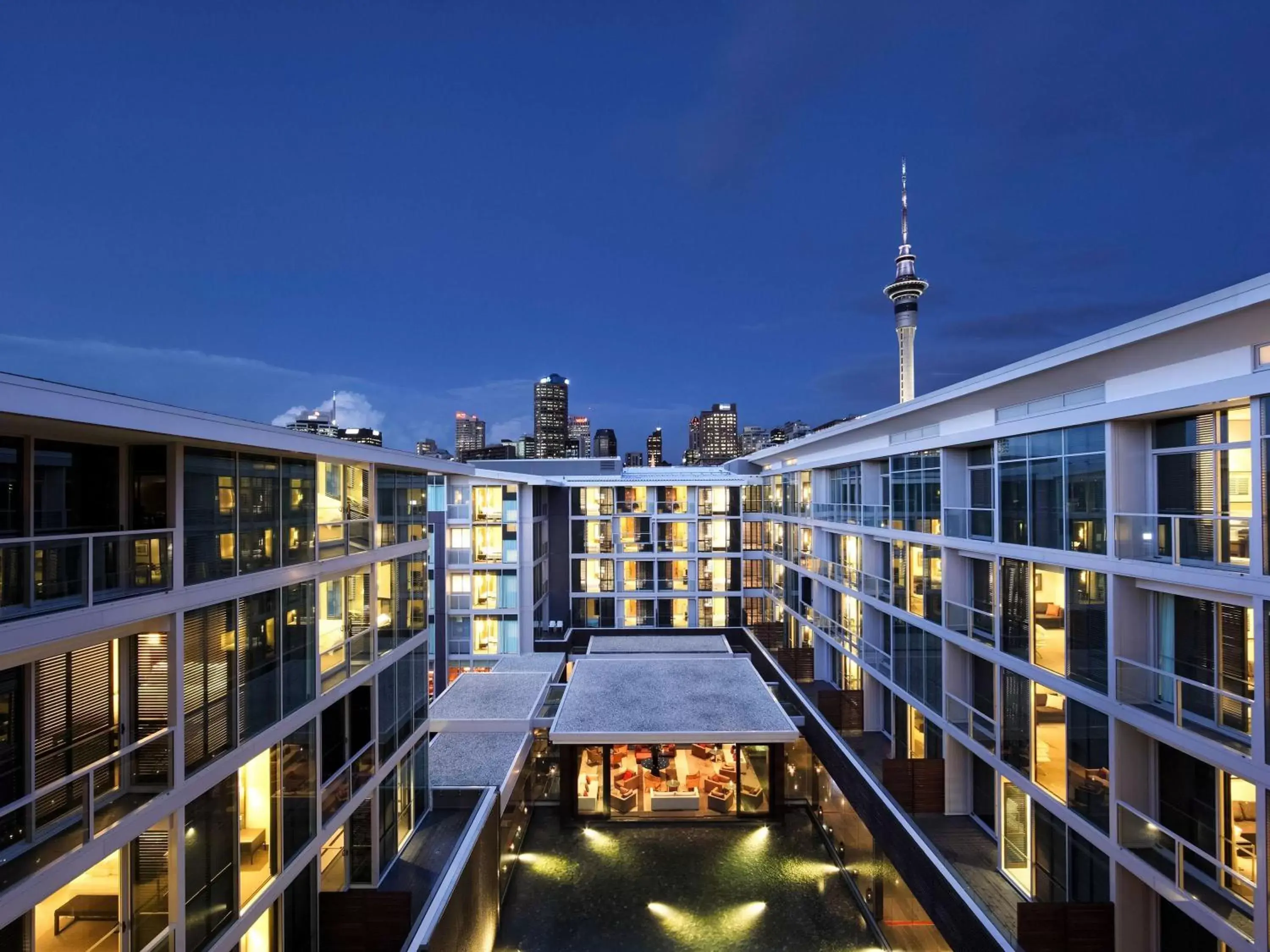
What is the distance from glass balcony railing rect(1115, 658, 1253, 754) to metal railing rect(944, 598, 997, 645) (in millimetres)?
3078

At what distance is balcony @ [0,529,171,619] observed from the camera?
5.07 metres

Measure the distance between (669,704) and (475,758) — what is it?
604 cm

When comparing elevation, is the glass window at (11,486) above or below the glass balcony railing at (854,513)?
above

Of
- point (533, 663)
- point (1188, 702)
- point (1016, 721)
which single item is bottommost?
point (533, 663)

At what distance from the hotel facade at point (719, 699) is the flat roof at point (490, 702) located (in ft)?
0.51

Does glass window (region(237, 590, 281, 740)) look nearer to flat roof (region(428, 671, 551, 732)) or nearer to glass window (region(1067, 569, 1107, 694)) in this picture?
flat roof (region(428, 671, 551, 732))

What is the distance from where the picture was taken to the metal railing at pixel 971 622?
1257 cm

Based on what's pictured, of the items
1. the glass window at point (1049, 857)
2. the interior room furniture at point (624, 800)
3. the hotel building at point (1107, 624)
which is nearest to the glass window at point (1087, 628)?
the hotel building at point (1107, 624)

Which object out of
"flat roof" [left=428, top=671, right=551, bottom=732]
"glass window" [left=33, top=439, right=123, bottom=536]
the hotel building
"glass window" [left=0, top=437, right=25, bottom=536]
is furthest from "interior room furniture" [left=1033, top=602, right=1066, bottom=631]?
"glass window" [left=0, top=437, right=25, bottom=536]

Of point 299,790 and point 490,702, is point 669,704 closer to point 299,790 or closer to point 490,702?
point 490,702

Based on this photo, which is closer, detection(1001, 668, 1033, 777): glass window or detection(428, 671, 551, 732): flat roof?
detection(1001, 668, 1033, 777): glass window

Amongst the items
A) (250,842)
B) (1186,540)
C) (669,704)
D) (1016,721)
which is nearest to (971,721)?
(1016,721)

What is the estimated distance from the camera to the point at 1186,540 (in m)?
8.31

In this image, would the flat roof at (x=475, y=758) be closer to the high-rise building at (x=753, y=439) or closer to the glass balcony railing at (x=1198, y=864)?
the glass balcony railing at (x=1198, y=864)
